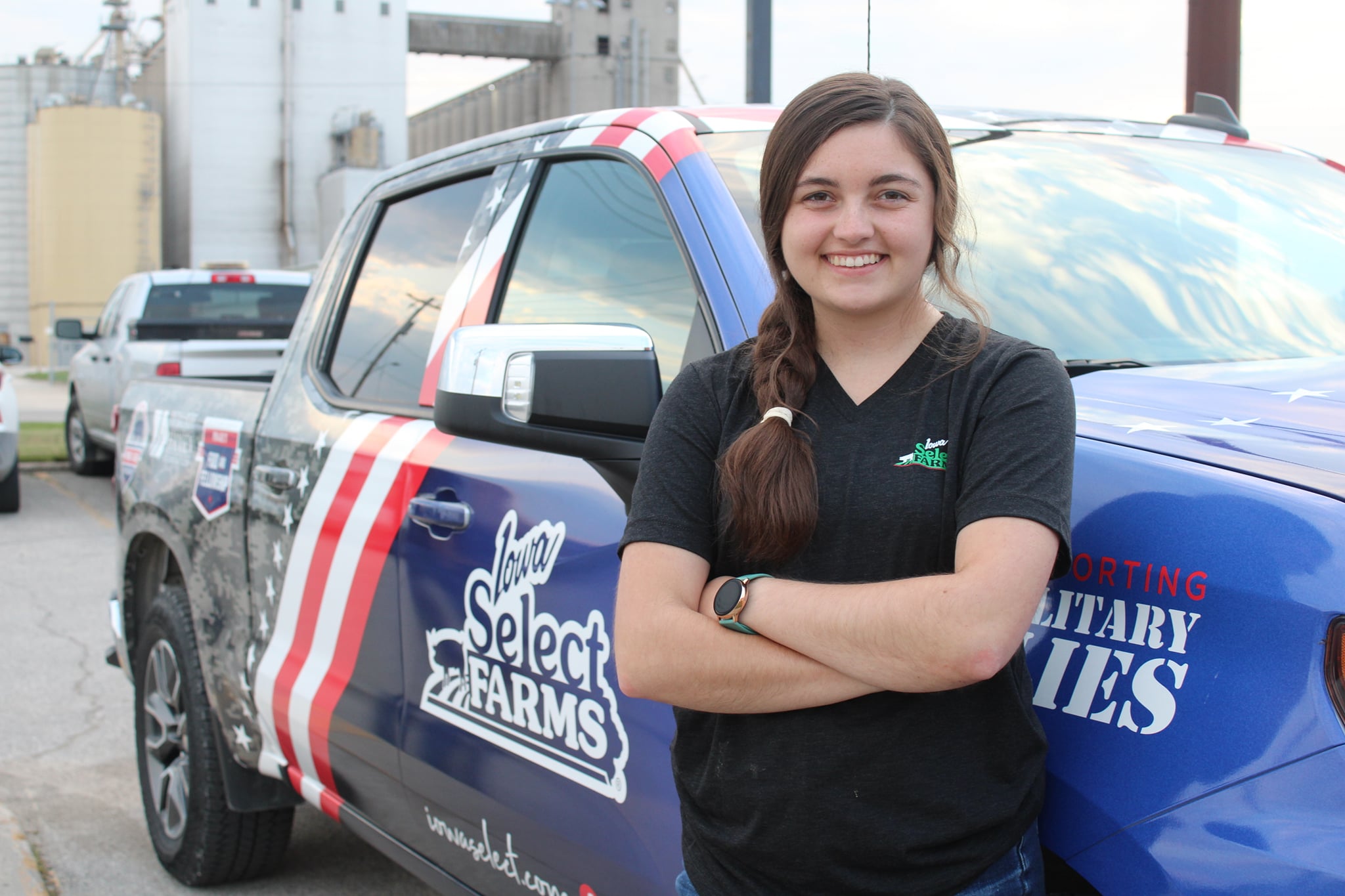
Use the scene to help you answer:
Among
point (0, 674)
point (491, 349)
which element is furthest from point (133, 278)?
point (491, 349)

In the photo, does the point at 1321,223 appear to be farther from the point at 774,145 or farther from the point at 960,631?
the point at 960,631

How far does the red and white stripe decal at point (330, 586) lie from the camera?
8.80 feet

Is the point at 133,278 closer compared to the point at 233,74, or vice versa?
the point at 133,278

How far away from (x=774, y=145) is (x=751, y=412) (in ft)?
1.06

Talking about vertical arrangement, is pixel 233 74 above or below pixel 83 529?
above

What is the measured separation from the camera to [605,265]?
97.6 inches

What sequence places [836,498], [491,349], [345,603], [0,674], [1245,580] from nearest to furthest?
[1245,580] < [836,498] < [491,349] < [345,603] < [0,674]

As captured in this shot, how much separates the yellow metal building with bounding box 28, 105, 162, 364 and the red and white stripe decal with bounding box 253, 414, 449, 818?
37059 mm

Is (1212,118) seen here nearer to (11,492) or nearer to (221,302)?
(11,492)

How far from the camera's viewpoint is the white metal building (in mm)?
36875

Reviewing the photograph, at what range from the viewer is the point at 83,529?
1006cm

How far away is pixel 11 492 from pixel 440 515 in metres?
9.53

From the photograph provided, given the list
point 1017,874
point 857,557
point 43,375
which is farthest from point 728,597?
point 43,375

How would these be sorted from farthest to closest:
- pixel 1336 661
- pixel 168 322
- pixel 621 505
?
1. pixel 168 322
2. pixel 621 505
3. pixel 1336 661
